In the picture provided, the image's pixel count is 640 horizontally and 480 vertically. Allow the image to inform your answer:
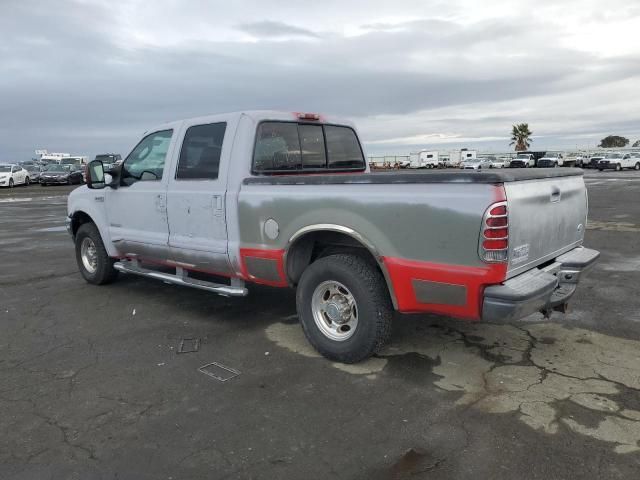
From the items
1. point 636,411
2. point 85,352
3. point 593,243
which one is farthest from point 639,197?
point 85,352

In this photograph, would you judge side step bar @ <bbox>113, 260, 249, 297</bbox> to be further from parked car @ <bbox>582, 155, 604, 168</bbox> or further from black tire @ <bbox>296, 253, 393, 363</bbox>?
parked car @ <bbox>582, 155, 604, 168</bbox>

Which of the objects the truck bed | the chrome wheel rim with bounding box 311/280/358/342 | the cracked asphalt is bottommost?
the cracked asphalt

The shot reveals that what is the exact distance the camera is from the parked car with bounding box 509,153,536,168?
51.1 m

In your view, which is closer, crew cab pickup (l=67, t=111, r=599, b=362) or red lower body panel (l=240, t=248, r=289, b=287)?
crew cab pickup (l=67, t=111, r=599, b=362)

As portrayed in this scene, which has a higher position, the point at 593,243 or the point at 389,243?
the point at 389,243

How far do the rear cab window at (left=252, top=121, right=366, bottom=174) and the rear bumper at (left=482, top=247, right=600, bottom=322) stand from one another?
97.4 inches

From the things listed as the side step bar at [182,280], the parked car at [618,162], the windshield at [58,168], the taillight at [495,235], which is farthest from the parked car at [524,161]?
the taillight at [495,235]

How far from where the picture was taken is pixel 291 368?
4199 millimetres

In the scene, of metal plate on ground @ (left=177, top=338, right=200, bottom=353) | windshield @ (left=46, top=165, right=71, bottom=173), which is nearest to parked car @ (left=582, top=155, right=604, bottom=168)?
windshield @ (left=46, top=165, right=71, bottom=173)

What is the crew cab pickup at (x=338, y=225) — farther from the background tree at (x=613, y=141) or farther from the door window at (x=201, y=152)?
the background tree at (x=613, y=141)

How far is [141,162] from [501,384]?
4.47m

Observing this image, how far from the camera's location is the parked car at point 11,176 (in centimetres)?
3362

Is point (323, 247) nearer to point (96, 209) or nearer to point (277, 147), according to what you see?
point (277, 147)

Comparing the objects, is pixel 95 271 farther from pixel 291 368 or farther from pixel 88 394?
pixel 291 368
